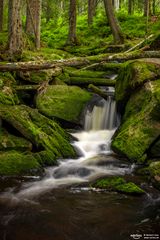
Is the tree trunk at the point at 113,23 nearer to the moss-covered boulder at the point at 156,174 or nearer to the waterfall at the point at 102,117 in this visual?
the waterfall at the point at 102,117

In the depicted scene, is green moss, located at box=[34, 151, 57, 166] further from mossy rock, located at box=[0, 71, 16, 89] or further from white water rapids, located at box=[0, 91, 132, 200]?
mossy rock, located at box=[0, 71, 16, 89]

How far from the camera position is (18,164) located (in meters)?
9.12

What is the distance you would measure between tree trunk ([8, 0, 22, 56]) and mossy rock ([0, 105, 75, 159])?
4.35 m

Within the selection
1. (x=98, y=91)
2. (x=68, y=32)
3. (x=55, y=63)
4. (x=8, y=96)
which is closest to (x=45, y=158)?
(x=55, y=63)

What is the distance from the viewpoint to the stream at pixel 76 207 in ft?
19.8

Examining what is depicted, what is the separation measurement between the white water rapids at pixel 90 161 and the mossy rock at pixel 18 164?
0.37 m

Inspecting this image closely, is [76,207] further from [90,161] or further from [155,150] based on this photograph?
[155,150]

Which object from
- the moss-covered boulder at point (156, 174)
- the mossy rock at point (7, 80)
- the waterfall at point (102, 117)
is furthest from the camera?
the mossy rock at point (7, 80)

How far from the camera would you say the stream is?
6031 mm

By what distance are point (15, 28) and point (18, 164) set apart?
754cm

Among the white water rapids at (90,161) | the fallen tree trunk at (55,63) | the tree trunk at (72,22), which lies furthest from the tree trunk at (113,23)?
the fallen tree trunk at (55,63)

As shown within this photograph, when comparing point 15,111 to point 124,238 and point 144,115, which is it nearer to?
point 144,115

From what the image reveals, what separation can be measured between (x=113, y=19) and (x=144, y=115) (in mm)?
11224

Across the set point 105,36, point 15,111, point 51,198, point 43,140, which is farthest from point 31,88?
point 105,36
